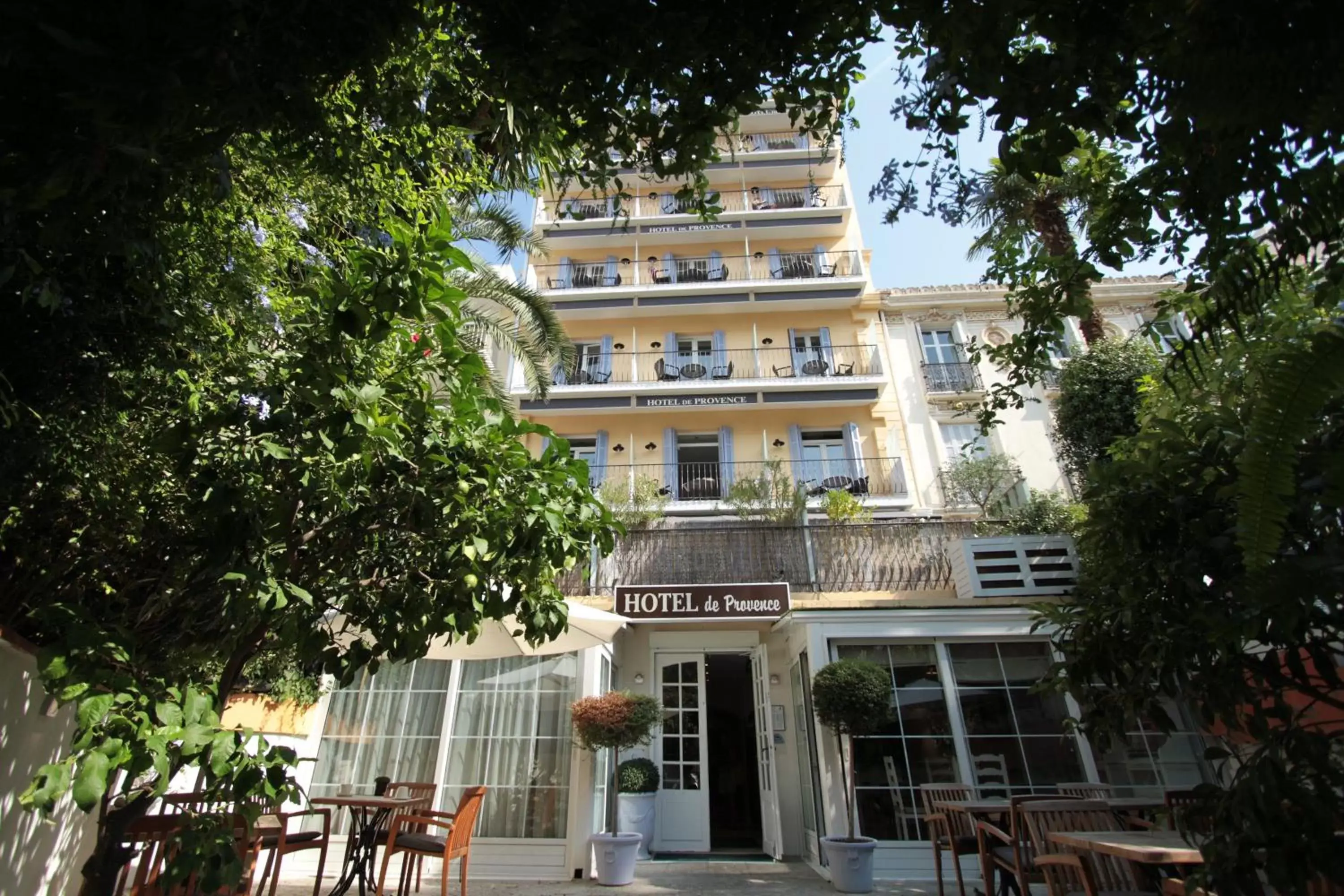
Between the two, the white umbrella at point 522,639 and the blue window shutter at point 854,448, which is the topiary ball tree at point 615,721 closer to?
the white umbrella at point 522,639

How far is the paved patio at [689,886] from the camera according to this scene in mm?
5621

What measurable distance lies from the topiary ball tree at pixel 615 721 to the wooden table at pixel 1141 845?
3.71 m

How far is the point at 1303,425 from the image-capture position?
1.34m

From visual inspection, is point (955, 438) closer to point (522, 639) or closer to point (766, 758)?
point (766, 758)

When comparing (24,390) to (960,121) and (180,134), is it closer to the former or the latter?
(180,134)

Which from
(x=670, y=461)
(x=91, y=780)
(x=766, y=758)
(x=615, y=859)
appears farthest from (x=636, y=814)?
(x=670, y=461)

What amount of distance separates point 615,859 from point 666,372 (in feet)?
33.6

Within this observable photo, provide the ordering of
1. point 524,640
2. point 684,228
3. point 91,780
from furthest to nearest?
1. point 684,228
2. point 524,640
3. point 91,780

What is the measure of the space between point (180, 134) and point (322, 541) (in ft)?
6.27

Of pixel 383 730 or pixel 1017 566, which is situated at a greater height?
pixel 1017 566

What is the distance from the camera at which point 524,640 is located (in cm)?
535

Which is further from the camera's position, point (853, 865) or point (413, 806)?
point (853, 865)

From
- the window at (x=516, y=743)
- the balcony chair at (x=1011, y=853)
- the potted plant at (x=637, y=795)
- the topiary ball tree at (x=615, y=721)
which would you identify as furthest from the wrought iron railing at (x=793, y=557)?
the balcony chair at (x=1011, y=853)

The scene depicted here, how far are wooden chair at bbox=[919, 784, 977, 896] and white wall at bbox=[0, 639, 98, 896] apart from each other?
603cm
